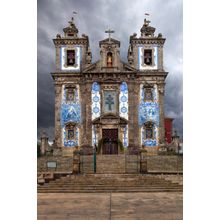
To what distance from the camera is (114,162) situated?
1752 cm

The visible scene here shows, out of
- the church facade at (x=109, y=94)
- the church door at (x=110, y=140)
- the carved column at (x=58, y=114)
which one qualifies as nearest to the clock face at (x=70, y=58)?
the church facade at (x=109, y=94)

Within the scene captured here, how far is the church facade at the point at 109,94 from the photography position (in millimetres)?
23094

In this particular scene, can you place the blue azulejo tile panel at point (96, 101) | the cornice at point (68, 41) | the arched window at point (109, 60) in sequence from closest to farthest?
1. the blue azulejo tile panel at point (96, 101)
2. the arched window at point (109, 60)
3. the cornice at point (68, 41)

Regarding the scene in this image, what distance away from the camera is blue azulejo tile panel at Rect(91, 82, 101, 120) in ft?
76.9

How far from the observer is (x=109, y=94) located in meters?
23.7

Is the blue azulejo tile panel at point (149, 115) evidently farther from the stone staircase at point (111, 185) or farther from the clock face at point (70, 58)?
the stone staircase at point (111, 185)

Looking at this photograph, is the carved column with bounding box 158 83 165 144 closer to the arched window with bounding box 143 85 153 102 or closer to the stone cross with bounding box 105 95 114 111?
the arched window with bounding box 143 85 153 102

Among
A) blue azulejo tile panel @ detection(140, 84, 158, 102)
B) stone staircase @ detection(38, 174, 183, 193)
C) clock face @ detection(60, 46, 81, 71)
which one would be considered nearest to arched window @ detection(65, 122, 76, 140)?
clock face @ detection(60, 46, 81, 71)

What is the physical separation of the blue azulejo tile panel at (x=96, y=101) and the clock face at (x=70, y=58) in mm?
1958

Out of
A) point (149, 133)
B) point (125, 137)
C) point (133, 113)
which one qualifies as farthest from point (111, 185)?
point (133, 113)
